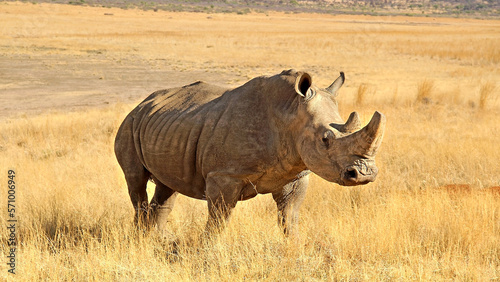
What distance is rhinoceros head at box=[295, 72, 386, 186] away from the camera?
4.00 meters

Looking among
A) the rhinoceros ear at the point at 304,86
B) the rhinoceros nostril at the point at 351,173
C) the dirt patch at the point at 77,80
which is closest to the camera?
the rhinoceros nostril at the point at 351,173

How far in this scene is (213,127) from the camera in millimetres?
5000

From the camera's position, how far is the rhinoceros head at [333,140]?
4.00 meters

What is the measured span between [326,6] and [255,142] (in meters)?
123

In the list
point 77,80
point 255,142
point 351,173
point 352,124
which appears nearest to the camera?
point 351,173

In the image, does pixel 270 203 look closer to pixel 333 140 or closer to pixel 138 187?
pixel 138 187

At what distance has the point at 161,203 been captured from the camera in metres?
6.29

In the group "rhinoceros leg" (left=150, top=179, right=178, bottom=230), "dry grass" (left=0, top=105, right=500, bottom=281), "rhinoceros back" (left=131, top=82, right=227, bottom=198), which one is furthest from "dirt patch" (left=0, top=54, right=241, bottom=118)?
"rhinoceros back" (left=131, top=82, right=227, bottom=198)

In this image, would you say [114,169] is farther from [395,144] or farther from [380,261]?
[380,261]

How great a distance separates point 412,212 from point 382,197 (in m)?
1.23

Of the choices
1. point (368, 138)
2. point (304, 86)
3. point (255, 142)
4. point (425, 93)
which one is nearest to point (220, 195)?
point (255, 142)

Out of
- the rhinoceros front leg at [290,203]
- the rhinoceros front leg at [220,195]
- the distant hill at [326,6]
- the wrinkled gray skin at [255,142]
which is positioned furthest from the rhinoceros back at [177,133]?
the distant hill at [326,6]

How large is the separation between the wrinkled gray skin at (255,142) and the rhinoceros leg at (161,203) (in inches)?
14.3

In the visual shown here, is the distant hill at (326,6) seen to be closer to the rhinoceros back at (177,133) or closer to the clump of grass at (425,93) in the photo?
the clump of grass at (425,93)
